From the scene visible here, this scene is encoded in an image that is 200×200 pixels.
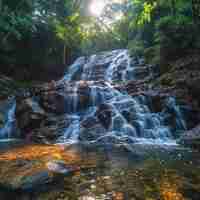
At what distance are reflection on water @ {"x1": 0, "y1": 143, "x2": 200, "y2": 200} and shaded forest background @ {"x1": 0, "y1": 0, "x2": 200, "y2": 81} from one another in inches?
255

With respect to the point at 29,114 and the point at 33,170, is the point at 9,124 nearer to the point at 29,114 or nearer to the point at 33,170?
the point at 29,114

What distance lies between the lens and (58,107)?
13008 mm

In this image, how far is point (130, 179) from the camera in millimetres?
4773

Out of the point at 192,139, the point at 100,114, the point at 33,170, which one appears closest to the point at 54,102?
the point at 100,114

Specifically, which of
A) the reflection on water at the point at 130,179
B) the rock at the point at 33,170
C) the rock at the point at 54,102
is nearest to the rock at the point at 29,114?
the rock at the point at 54,102

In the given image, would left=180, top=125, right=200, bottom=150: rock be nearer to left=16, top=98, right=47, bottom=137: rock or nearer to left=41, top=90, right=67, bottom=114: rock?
left=41, top=90, right=67, bottom=114: rock

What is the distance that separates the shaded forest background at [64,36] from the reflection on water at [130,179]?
648 cm

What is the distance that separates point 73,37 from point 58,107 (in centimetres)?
1373

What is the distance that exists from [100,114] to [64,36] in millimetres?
13567

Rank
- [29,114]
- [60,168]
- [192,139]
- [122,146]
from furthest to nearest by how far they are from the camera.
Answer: [29,114]
[192,139]
[122,146]
[60,168]

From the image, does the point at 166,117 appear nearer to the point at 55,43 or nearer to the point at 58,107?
the point at 58,107

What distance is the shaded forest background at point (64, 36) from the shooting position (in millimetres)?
16406

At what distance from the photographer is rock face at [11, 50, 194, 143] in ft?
34.4

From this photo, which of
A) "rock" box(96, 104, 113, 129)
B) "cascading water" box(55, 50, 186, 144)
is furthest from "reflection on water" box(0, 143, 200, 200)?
"rock" box(96, 104, 113, 129)
